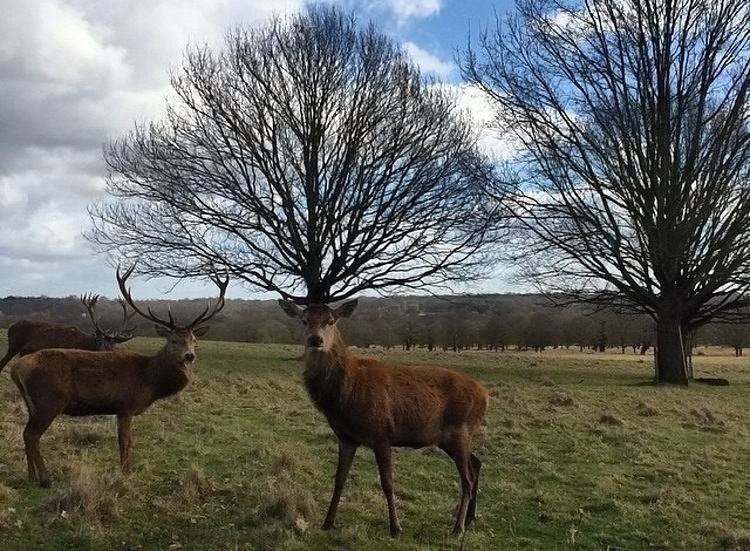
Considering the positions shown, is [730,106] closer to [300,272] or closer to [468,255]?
[468,255]

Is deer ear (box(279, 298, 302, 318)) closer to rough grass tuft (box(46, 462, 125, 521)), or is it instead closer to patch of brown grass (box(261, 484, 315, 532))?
patch of brown grass (box(261, 484, 315, 532))

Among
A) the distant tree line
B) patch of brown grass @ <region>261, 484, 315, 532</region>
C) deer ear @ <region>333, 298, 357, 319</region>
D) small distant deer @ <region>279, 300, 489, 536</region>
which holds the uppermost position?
the distant tree line

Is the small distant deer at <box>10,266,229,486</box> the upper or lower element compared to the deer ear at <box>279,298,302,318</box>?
lower

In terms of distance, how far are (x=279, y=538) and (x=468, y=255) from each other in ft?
67.3

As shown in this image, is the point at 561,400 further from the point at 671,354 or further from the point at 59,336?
the point at 59,336

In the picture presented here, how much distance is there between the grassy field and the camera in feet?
21.1

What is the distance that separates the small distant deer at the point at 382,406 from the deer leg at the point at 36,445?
2.86 m

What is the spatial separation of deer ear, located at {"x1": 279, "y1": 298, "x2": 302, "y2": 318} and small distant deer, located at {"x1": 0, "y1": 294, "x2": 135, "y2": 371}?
753 cm

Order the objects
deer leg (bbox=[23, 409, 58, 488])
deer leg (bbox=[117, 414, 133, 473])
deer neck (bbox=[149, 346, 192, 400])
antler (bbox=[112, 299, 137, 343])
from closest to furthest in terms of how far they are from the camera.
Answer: deer leg (bbox=[23, 409, 58, 488]) → deer leg (bbox=[117, 414, 133, 473]) → deer neck (bbox=[149, 346, 192, 400]) → antler (bbox=[112, 299, 137, 343])

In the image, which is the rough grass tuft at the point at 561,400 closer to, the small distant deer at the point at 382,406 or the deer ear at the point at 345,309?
the small distant deer at the point at 382,406

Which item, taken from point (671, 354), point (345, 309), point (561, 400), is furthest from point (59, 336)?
point (671, 354)

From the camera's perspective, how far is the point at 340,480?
269 inches

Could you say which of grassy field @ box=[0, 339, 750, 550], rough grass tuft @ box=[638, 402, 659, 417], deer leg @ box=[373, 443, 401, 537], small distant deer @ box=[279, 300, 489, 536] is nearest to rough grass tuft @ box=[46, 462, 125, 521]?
grassy field @ box=[0, 339, 750, 550]

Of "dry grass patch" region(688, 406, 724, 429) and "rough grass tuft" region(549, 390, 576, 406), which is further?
"rough grass tuft" region(549, 390, 576, 406)
